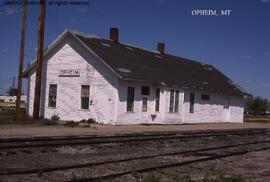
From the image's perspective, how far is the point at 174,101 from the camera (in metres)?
34.5

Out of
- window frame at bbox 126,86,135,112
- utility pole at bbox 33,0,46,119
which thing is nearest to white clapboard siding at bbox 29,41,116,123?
window frame at bbox 126,86,135,112

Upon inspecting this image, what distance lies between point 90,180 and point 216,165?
4.60 metres

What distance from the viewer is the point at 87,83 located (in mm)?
30844

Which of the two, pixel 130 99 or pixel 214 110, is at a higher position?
pixel 130 99

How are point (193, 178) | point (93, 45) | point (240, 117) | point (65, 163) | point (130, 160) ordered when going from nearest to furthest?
point (193, 178)
point (65, 163)
point (130, 160)
point (93, 45)
point (240, 117)

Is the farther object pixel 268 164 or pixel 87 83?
pixel 87 83

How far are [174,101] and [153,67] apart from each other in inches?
117

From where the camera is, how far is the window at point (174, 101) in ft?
112

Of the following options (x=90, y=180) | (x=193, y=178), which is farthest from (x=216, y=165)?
(x=90, y=180)

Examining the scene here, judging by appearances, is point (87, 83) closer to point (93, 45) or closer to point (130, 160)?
point (93, 45)

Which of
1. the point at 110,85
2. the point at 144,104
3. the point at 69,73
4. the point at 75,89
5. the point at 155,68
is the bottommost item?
the point at 144,104

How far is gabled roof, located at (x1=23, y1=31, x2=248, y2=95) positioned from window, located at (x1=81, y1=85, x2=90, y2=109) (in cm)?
241

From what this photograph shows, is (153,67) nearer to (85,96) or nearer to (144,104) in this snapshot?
(144,104)

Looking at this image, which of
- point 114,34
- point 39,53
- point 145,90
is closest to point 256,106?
point 114,34
